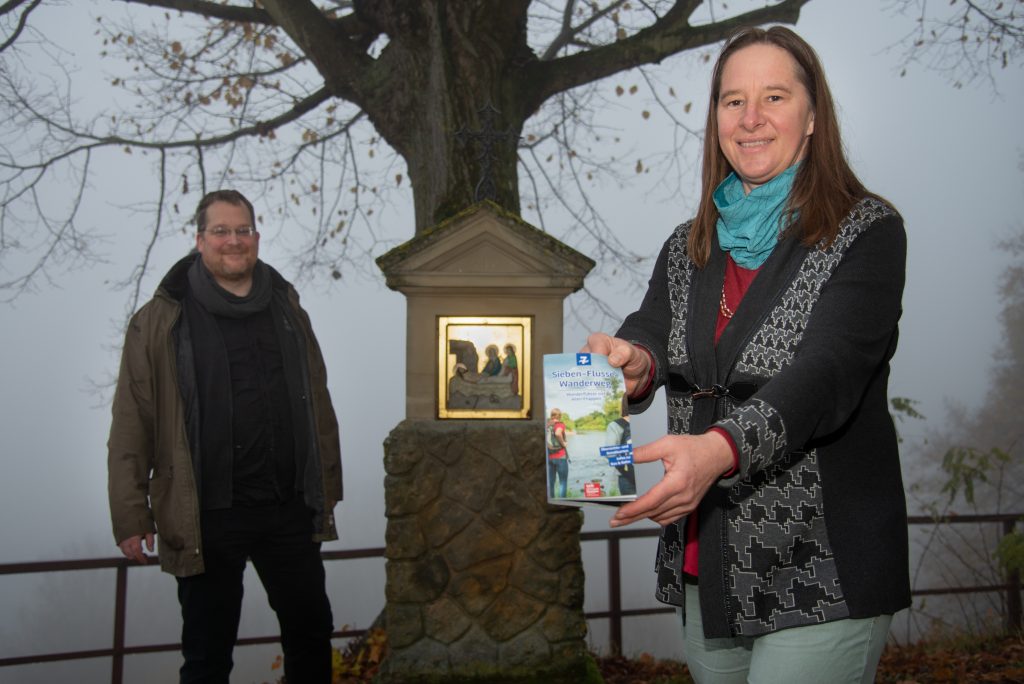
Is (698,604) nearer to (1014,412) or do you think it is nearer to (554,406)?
(554,406)

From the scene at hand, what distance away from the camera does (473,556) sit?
11.7ft

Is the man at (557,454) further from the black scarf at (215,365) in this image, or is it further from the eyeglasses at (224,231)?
the eyeglasses at (224,231)

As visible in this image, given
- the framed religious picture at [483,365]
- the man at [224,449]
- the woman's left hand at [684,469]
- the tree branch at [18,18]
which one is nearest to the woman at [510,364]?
the framed religious picture at [483,365]

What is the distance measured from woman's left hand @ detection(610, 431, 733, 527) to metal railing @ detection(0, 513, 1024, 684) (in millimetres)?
3471

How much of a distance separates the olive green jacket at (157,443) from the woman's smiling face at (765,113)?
2.18m

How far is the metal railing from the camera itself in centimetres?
408

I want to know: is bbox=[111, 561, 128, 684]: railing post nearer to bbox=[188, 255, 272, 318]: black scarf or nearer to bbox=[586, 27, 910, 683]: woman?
bbox=[188, 255, 272, 318]: black scarf

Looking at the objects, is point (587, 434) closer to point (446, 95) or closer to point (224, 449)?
point (224, 449)

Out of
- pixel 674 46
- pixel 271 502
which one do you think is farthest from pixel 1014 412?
pixel 271 502

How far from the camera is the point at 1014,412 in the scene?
5715 millimetres

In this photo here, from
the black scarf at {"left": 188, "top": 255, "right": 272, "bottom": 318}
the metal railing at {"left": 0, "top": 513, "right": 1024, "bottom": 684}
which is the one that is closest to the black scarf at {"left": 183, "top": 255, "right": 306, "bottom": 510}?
the black scarf at {"left": 188, "top": 255, "right": 272, "bottom": 318}

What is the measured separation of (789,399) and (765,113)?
500 millimetres

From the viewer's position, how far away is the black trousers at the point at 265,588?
277cm

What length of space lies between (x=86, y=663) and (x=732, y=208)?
4.34 metres
